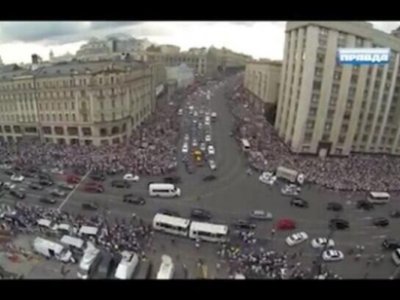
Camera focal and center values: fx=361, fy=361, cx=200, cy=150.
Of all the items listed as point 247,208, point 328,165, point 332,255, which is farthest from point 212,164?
point 332,255

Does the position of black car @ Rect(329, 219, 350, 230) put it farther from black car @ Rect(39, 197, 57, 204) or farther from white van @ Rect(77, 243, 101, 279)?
black car @ Rect(39, 197, 57, 204)

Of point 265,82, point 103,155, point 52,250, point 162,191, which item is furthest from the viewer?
point 265,82

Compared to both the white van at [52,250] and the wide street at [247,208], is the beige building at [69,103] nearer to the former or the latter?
the wide street at [247,208]

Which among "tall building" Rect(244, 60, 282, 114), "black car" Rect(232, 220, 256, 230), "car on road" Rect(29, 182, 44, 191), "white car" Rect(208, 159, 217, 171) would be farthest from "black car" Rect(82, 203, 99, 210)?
"tall building" Rect(244, 60, 282, 114)

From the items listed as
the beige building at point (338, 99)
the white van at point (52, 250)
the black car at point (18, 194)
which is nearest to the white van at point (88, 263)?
the white van at point (52, 250)

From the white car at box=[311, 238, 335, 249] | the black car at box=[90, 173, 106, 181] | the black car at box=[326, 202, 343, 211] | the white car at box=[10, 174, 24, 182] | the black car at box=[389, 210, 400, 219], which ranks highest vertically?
the white car at box=[10, 174, 24, 182]

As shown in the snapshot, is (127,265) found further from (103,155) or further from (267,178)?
(267,178)
